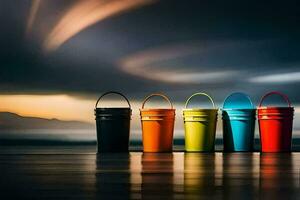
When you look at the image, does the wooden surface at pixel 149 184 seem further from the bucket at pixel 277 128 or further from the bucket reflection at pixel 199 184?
the bucket at pixel 277 128

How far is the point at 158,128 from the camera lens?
5062 millimetres

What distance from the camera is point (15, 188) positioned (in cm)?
205

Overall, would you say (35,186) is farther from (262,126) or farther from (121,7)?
(121,7)

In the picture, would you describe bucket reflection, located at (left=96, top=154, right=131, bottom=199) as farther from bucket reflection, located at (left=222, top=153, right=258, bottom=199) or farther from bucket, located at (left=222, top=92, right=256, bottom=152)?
bucket, located at (left=222, top=92, right=256, bottom=152)

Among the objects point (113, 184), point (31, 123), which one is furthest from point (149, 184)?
point (31, 123)

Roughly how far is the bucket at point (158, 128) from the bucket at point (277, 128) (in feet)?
2.97

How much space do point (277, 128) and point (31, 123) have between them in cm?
267

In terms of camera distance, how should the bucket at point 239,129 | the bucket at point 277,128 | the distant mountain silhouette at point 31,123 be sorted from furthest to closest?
1. the distant mountain silhouette at point 31,123
2. the bucket at point 239,129
3. the bucket at point 277,128

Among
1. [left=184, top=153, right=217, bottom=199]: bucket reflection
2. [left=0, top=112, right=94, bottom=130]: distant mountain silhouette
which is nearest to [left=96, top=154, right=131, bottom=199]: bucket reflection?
[left=184, top=153, right=217, bottom=199]: bucket reflection

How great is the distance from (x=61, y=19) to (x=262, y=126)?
2.50 meters

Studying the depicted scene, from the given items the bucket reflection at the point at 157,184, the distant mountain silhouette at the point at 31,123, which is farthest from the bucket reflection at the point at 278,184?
the distant mountain silhouette at the point at 31,123

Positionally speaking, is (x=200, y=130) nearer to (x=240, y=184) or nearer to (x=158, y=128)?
(x=158, y=128)

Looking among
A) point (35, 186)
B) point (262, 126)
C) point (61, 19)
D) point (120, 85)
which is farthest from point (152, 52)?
point (35, 186)

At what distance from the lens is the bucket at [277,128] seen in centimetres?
500
